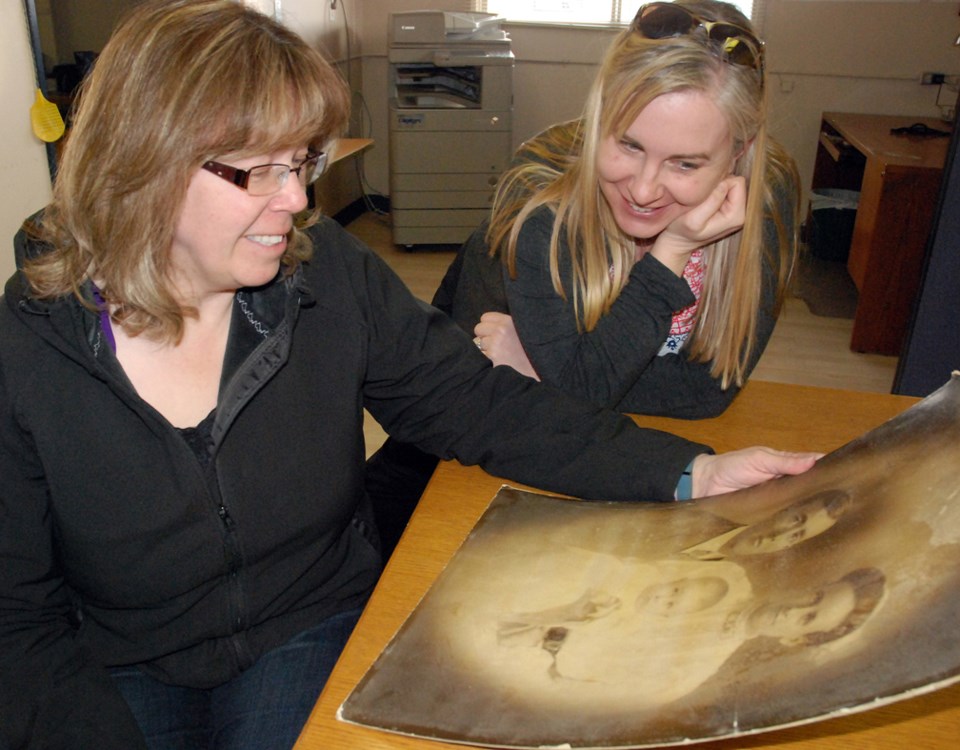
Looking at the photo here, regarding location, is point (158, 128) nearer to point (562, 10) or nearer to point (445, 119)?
point (445, 119)

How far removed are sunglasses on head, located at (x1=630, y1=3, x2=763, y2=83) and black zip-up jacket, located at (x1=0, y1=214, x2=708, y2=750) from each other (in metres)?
0.48

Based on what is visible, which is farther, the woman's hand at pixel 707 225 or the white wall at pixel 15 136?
the white wall at pixel 15 136

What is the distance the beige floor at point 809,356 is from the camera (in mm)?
3340

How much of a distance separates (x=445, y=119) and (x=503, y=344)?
353 cm

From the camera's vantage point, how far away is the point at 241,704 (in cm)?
98

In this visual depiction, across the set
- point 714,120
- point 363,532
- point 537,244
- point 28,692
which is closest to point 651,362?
point 537,244

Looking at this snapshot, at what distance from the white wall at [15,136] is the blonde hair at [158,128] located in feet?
4.97

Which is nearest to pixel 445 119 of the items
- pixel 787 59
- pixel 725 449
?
pixel 787 59

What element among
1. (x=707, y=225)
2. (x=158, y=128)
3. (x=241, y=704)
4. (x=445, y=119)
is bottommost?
(x=445, y=119)

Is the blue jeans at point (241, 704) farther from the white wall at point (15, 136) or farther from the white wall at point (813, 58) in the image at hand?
the white wall at point (813, 58)

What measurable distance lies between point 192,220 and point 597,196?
22.6 inches

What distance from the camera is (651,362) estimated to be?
1.30 meters

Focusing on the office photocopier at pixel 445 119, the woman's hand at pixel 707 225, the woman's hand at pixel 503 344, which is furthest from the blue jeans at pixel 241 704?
the office photocopier at pixel 445 119

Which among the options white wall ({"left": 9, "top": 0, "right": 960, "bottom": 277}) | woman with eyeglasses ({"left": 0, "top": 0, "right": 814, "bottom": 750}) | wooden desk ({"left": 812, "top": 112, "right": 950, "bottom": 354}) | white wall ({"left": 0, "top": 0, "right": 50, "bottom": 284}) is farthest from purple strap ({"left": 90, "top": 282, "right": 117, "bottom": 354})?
white wall ({"left": 9, "top": 0, "right": 960, "bottom": 277})
